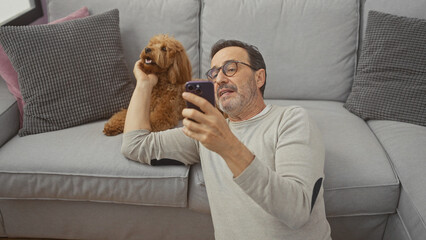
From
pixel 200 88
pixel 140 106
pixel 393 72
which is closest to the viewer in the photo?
pixel 200 88

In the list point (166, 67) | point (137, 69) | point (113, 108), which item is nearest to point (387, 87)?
point (166, 67)

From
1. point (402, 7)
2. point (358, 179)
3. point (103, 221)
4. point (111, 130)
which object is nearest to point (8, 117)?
point (111, 130)

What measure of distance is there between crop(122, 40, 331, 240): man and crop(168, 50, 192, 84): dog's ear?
0.18 metres

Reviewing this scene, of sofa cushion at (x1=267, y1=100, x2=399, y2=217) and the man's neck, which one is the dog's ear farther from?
sofa cushion at (x1=267, y1=100, x2=399, y2=217)

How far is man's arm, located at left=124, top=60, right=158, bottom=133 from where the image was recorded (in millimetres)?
1473

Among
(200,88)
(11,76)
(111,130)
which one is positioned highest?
(200,88)

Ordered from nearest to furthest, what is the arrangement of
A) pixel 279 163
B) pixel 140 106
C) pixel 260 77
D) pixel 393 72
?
pixel 279 163
pixel 260 77
pixel 140 106
pixel 393 72

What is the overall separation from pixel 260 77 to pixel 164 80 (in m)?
0.51

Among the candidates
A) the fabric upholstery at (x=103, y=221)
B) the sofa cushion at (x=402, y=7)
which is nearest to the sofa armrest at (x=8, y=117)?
the fabric upholstery at (x=103, y=221)

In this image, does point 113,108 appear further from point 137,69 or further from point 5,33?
point 5,33

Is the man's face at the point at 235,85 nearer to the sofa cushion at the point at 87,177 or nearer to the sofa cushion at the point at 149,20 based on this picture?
the sofa cushion at the point at 87,177

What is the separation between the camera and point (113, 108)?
1.81 meters

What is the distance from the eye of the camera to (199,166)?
5.05ft

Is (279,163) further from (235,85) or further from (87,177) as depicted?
(87,177)
